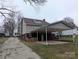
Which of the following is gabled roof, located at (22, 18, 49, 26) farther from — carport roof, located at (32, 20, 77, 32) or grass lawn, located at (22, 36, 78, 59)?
grass lawn, located at (22, 36, 78, 59)

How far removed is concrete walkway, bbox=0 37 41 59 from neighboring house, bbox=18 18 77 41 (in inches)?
3.3

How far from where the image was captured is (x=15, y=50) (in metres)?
1.15

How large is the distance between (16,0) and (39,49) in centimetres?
42

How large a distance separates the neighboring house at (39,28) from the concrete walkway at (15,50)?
8cm

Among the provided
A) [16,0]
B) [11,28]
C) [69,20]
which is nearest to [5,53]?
[11,28]

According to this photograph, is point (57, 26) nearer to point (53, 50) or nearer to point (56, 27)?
point (56, 27)

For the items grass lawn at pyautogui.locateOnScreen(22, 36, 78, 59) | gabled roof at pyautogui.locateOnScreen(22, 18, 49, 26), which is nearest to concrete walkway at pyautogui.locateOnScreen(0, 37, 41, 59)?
grass lawn at pyautogui.locateOnScreen(22, 36, 78, 59)

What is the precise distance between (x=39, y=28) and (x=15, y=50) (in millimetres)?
253

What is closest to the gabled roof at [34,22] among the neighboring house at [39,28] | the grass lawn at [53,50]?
the neighboring house at [39,28]

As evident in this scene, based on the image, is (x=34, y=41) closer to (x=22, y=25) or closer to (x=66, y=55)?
(x=22, y=25)

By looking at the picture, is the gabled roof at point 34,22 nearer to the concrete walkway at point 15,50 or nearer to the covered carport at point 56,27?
the covered carport at point 56,27

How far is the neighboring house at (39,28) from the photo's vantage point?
1.10 metres

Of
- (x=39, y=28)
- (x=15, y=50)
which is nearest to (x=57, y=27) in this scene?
(x=39, y=28)

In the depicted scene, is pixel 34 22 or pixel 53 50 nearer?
pixel 34 22
